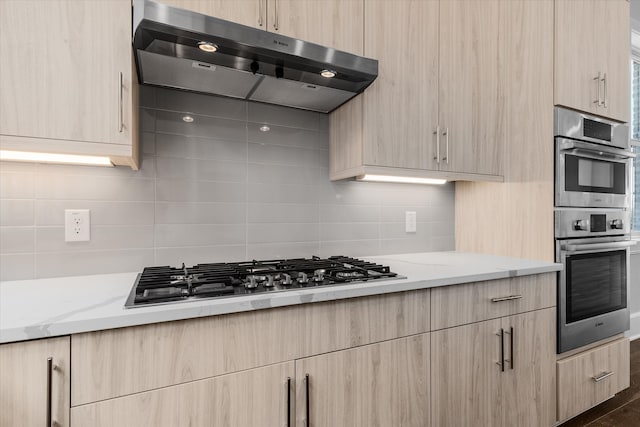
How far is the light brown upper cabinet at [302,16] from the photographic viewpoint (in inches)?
50.3

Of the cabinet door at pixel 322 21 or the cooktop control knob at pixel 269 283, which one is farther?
the cabinet door at pixel 322 21

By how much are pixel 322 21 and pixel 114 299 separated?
1.27 m

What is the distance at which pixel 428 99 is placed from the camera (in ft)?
5.64

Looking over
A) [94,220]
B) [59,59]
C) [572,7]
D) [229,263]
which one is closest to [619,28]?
[572,7]

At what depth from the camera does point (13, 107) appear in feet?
3.38

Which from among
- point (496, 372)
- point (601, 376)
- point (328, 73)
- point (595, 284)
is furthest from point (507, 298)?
point (328, 73)

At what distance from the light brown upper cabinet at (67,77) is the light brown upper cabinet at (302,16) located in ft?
0.78

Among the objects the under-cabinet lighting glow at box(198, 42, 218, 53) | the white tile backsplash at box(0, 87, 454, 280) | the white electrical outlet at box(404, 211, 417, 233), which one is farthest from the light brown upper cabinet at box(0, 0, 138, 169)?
the white electrical outlet at box(404, 211, 417, 233)

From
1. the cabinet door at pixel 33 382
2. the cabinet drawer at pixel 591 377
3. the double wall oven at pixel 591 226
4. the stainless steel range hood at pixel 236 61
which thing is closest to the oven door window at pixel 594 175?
the double wall oven at pixel 591 226

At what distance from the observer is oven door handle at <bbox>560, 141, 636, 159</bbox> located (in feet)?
6.23

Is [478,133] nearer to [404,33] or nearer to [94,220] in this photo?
[404,33]

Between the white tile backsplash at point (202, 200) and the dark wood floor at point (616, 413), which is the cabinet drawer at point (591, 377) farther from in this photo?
the white tile backsplash at point (202, 200)

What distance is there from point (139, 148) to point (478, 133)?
1633mm

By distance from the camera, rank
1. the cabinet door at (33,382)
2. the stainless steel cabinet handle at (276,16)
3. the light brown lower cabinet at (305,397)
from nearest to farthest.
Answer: the cabinet door at (33,382) → the light brown lower cabinet at (305,397) → the stainless steel cabinet handle at (276,16)
